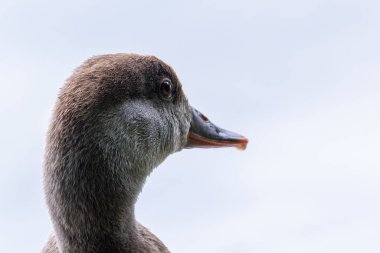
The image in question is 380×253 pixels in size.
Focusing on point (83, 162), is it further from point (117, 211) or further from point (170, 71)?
point (170, 71)

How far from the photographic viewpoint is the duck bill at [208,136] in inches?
170

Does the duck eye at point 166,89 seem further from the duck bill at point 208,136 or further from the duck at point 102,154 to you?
the duck bill at point 208,136

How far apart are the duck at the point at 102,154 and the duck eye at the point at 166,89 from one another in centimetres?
11

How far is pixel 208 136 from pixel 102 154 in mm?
1237

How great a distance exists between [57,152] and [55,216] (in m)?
0.29

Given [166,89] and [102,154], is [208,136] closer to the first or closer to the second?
[166,89]

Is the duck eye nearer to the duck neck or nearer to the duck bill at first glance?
the duck bill

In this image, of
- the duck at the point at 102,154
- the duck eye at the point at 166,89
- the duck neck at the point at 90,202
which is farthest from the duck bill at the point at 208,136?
the duck neck at the point at 90,202

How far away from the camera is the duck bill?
14.2 feet

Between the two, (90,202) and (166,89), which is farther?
(166,89)

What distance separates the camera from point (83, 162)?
10.6ft

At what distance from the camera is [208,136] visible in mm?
4395

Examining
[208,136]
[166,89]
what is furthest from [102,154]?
[208,136]

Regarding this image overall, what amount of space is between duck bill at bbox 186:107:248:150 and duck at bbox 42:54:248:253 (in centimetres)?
62
